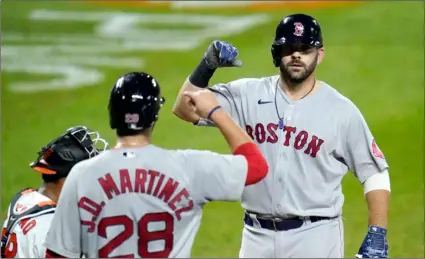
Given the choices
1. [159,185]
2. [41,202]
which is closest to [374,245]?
[159,185]

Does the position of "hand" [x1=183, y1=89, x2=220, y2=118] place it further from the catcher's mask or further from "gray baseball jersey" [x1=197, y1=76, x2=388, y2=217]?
"gray baseball jersey" [x1=197, y1=76, x2=388, y2=217]

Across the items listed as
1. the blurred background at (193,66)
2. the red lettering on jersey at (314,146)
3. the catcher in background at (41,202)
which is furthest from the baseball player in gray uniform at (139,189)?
the blurred background at (193,66)

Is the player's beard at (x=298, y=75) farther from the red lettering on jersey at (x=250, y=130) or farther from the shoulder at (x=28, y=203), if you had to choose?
the shoulder at (x=28, y=203)

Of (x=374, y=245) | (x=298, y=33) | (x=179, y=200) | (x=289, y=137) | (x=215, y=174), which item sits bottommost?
(x=374, y=245)

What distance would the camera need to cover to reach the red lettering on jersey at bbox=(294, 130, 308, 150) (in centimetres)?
496

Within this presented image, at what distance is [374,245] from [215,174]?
50.6 inches

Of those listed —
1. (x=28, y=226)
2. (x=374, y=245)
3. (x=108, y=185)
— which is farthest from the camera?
(x=374, y=245)

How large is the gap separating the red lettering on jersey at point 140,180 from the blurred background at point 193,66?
399 cm

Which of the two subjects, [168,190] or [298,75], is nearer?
[168,190]

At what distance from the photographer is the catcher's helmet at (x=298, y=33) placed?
499 centimetres

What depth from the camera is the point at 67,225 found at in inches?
152

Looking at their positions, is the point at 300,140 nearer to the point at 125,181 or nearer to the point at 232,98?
the point at 232,98

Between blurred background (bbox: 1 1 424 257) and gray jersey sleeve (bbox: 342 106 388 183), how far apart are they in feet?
8.87

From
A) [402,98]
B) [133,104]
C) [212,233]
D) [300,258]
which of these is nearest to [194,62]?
[402,98]
